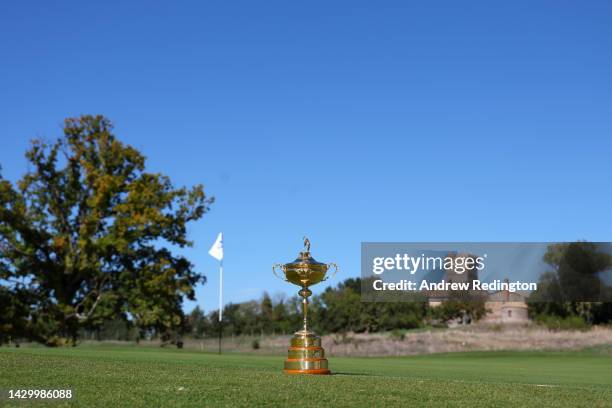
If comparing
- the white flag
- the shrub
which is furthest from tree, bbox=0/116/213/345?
the shrub

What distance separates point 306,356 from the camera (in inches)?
444

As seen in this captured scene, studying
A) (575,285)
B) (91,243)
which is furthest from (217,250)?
(575,285)

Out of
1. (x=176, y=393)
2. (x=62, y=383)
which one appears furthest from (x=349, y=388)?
(x=62, y=383)

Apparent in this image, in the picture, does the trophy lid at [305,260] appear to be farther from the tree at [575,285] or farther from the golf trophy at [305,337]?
the tree at [575,285]

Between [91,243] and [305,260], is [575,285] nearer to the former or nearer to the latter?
[91,243]

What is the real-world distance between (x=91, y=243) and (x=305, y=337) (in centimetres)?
3175

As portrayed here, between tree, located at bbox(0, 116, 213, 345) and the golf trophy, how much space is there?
3078cm

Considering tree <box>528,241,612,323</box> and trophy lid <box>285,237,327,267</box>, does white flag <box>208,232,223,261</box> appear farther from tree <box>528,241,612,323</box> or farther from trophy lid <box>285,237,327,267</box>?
tree <box>528,241,612,323</box>

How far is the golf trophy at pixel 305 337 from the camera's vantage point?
36.9 feet

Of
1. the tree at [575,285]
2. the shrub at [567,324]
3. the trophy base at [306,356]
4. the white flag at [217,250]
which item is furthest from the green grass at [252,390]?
the tree at [575,285]

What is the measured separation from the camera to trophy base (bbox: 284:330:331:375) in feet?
36.8

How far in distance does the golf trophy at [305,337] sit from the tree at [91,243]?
30.8m

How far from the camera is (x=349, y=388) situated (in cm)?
879

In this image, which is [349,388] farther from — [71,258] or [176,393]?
[71,258]
